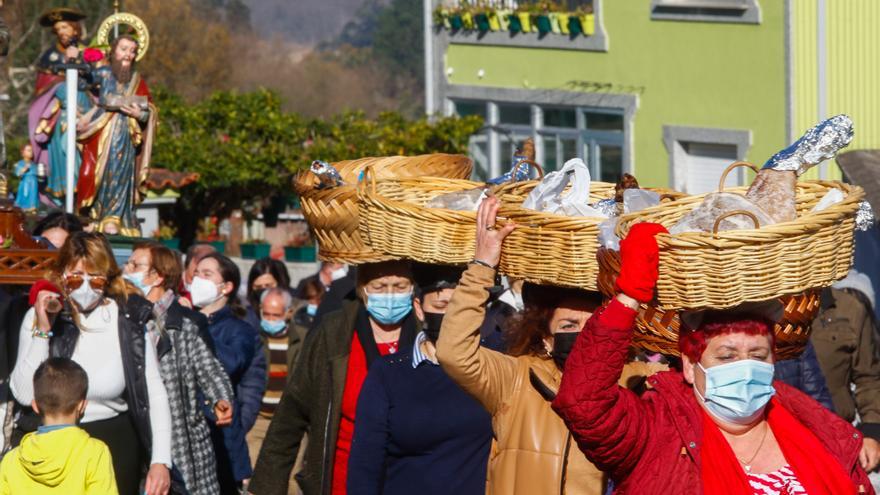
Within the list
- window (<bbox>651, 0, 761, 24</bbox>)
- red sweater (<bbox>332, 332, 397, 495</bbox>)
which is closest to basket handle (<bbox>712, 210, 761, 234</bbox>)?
red sweater (<bbox>332, 332, 397, 495</bbox>)

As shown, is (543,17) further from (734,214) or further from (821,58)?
(734,214)

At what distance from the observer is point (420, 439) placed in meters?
6.31

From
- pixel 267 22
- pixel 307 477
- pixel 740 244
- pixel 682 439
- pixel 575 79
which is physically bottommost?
pixel 307 477

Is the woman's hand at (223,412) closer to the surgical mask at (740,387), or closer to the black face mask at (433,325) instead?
the black face mask at (433,325)

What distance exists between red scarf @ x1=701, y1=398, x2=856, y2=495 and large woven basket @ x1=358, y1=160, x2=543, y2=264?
115 cm

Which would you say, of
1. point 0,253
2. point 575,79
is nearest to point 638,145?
point 575,79

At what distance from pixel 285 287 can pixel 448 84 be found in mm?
14962

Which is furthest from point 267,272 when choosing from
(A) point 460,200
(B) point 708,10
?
(B) point 708,10

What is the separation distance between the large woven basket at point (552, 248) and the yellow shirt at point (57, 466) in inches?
89.4

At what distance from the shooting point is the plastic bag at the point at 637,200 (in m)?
5.30

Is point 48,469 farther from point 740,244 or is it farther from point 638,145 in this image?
point 638,145

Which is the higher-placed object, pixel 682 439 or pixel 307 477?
pixel 682 439

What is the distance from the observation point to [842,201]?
192 inches

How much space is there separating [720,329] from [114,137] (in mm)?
7643
